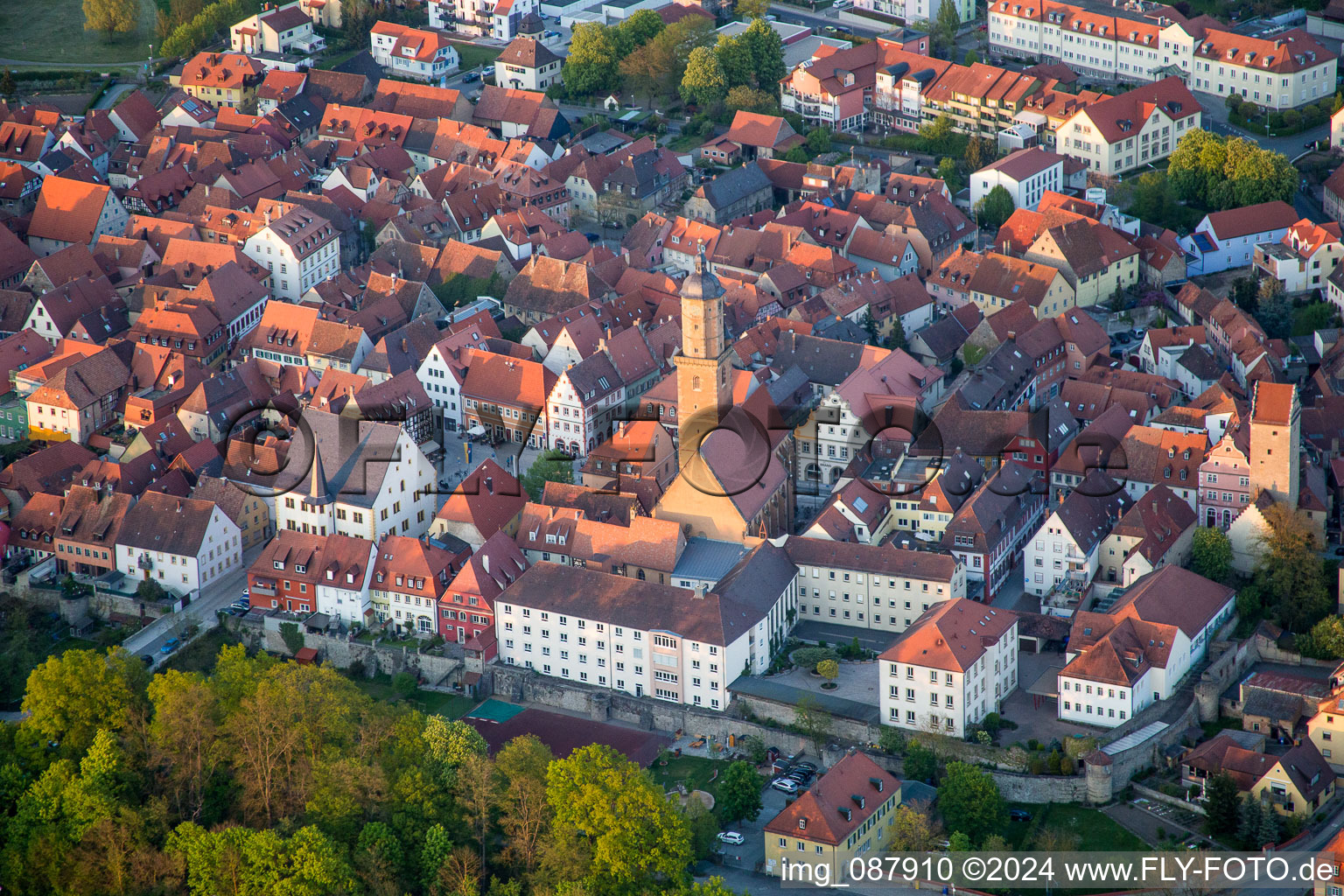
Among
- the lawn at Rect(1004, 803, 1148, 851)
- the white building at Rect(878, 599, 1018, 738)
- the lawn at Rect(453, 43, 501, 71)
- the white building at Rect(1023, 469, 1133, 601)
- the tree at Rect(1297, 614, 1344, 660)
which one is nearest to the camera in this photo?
the lawn at Rect(1004, 803, 1148, 851)

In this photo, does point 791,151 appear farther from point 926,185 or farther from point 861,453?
point 861,453

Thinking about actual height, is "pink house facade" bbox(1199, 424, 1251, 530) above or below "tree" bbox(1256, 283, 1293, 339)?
below

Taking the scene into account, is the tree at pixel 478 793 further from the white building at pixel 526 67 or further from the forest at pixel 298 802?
the white building at pixel 526 67

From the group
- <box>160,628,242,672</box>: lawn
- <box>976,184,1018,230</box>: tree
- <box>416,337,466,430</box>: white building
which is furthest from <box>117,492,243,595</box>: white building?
<box>976,184,1018,230</box>: tree

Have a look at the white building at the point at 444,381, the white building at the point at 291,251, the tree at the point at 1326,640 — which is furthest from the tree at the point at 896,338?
the white building at the point at 291,251

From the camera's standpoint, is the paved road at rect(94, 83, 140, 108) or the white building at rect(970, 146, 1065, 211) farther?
the paved road at rect(94, 83, 140, 108)

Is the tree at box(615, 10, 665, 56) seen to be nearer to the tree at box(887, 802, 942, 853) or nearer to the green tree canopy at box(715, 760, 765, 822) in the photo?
the green tree canopy at box(715, 760, 765, 822)

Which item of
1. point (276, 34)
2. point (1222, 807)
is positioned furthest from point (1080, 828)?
point (276, 34)
